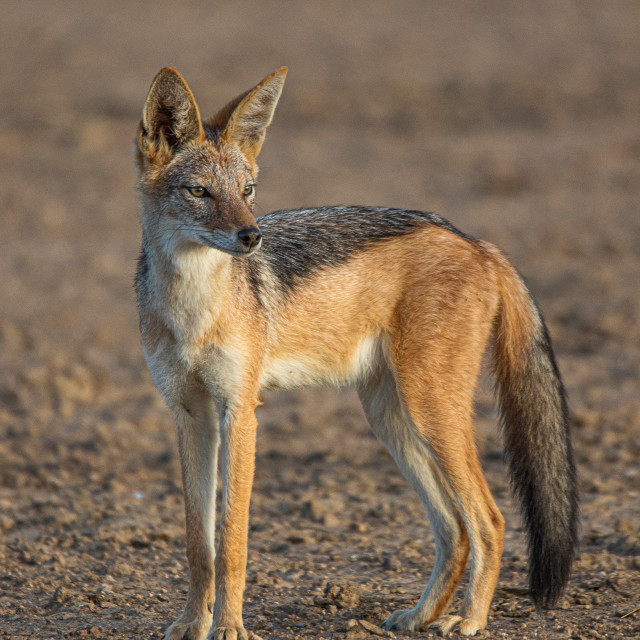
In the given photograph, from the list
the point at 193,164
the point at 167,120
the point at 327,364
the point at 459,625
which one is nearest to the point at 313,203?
the point at 327,364

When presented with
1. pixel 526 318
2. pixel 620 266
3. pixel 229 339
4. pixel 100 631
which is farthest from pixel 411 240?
pixel 620 266

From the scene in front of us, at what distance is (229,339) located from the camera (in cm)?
514

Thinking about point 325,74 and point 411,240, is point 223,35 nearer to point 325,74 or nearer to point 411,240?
point 325,74

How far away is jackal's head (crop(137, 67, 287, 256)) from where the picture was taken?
5039 millimetres

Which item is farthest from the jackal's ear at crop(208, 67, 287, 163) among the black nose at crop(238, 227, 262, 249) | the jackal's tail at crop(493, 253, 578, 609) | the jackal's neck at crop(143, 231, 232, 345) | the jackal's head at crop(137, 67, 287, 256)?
the jackal's tail at crop(493, 253, 578, 609)

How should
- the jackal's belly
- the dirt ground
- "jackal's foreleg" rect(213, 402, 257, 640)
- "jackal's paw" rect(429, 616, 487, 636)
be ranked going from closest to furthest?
"jackal's foreleg" rect(213, 402, 257, 640)
"jackal's paw" rect(429, 616, 487, 636)
the jackal's belly
the dirt ground

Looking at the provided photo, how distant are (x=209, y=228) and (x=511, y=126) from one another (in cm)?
1660

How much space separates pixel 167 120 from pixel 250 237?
1.04 metres

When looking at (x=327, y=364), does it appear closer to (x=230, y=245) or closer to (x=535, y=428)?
(x=230, y=245)

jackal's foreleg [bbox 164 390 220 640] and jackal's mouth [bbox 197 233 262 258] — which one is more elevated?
jackal's mouth [bbox 197 233 262 258]

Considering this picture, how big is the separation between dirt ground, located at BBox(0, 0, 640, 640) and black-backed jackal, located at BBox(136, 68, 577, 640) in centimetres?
47

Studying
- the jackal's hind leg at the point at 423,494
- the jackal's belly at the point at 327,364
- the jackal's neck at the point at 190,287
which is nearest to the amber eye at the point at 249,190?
the jackal's neck at the point at 190,287

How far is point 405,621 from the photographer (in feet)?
17.4

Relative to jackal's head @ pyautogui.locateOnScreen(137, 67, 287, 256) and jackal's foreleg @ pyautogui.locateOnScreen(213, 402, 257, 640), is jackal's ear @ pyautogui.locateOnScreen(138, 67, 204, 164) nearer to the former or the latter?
jackal's head @ pyautogui.locateOnScreen(137, 67, 287, 256)
